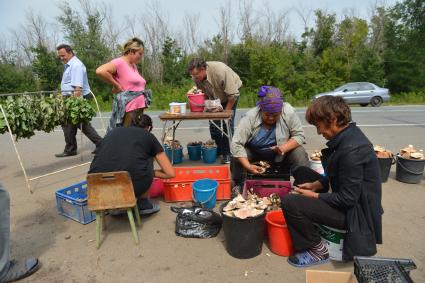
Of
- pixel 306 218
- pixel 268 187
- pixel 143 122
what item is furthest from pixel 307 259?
pixel 143 122

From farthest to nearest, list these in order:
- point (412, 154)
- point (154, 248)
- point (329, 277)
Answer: point (412, 154), point (154, 248), point (329, 277)

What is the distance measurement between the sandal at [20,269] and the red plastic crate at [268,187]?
6.47ft

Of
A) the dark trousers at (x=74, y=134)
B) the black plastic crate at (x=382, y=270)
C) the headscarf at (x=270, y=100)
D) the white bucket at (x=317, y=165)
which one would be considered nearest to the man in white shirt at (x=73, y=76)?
the dark trousers at (x=74, y=134)

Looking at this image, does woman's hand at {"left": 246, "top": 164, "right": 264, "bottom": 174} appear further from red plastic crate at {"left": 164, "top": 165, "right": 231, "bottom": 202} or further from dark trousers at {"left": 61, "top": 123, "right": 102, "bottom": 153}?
dark trousers at {"left": 61, "top": 123, "right": 102, "bottom": 153}

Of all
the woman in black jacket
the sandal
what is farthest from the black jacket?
the sandal

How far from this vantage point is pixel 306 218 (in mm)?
2322

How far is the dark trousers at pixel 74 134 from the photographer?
5.34 metres

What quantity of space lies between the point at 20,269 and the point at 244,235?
5.69 ft

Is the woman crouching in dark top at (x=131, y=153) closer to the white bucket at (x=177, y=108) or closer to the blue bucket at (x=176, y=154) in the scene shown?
the white bucket at (x=177, y=108)

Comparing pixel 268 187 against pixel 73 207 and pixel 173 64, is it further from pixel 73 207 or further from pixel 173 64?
pixel 173 64

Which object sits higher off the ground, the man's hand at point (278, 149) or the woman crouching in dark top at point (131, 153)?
the woman crouching in dark top at point (131, 153)

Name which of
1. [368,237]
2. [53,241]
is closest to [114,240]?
[53,241]

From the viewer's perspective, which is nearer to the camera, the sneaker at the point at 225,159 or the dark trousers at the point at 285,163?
the dark trousers at the point at 285,163

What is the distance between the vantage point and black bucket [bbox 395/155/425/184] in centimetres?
391
